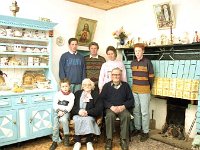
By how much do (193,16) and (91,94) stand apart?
6.19 feet

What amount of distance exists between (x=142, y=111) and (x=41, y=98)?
1.50 metres

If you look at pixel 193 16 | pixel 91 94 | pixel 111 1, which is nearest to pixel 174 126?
pixel 91 94

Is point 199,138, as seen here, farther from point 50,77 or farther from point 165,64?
point 50,77

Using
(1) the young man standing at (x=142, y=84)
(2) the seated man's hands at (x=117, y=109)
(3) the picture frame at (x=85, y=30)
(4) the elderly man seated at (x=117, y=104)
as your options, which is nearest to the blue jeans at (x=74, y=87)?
(4) the elderly man seated at (x=117, y=104)

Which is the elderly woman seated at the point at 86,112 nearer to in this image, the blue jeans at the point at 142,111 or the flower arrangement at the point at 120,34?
the blue jeans at the point at 142,111

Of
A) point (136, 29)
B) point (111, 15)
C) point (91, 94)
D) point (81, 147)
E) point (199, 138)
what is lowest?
point (81, 147)

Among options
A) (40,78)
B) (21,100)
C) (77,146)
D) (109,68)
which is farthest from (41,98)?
(109,68)

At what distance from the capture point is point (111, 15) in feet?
14.8

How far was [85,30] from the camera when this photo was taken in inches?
165

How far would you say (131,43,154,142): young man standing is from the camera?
3264mm

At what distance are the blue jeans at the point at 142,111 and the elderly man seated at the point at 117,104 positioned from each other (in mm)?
152

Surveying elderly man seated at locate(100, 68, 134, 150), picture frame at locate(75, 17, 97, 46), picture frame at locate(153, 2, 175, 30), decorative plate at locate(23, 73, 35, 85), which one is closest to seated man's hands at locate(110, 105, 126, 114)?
elderly man seated at locate(100, 68, 134, 150)

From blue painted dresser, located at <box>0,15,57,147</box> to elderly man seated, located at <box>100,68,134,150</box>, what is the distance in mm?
841

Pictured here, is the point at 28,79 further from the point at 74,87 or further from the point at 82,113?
the point at 82,113
